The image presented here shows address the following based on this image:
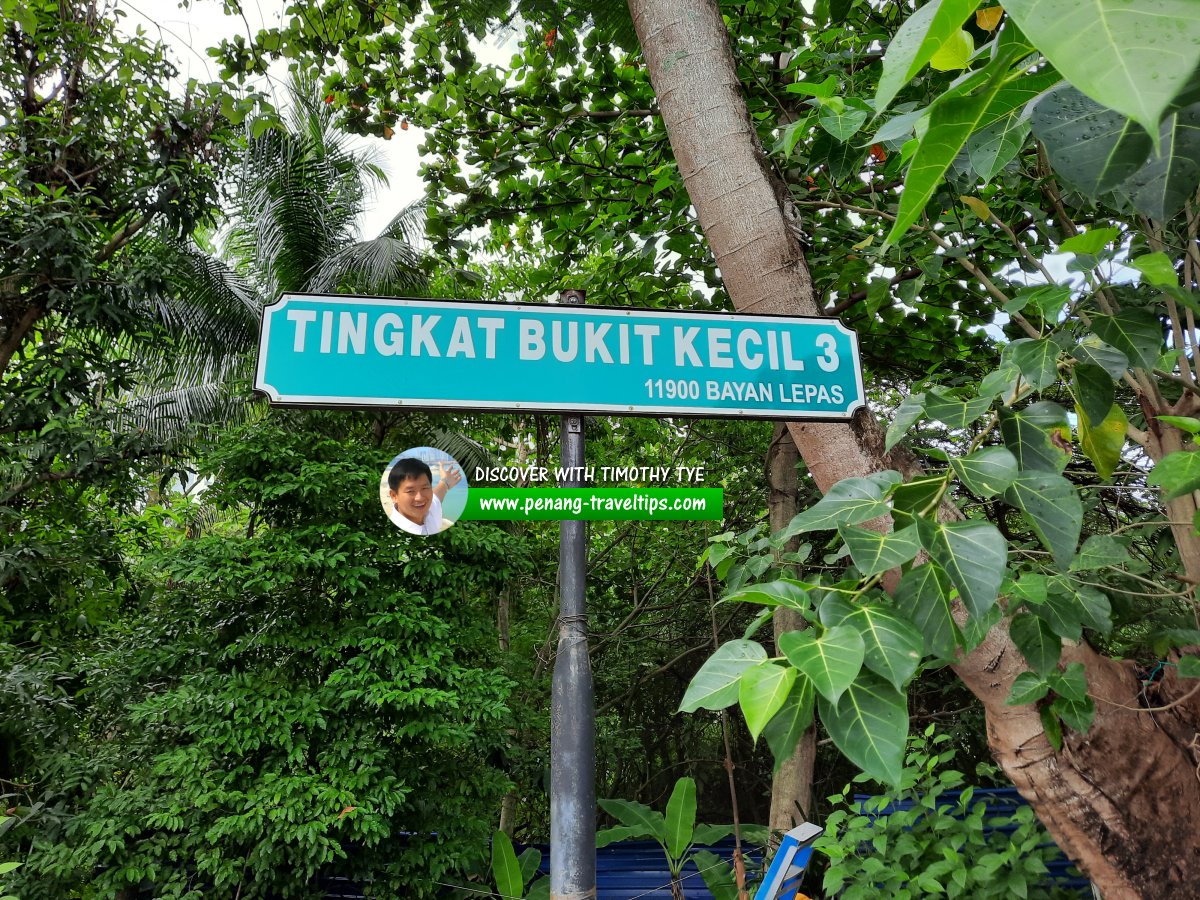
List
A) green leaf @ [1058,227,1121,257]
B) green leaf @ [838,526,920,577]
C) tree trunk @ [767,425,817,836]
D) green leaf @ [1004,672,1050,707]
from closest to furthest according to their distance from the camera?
green leaf @ [838,526,920,577]
green leaf @ [1058,227,1121,257]
green leaf @ [1004,672,1050,707]
tree trunk @ [767,425,817,836]

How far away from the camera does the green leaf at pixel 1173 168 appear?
0.55 meters

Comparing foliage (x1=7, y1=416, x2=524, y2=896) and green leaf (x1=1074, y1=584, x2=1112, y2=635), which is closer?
green leaf (x1=1074, y1=584, x2=1112, y2=635)

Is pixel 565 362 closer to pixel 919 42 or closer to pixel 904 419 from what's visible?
pixel 904 419

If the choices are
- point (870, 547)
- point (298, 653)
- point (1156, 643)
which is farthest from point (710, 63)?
point (298, 653)

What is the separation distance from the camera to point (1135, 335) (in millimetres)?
946

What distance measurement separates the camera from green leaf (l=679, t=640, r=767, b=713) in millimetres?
639

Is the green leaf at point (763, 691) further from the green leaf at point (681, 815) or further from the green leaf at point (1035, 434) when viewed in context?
the green leaf at point (681, 815)

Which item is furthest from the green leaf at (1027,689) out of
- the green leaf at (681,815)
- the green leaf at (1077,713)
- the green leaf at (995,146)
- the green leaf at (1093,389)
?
the green leaf at (681,815)

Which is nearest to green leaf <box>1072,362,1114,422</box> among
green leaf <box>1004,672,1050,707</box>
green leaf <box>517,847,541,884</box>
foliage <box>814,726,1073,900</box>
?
green leaf <box>1004,672,1050,707</box>

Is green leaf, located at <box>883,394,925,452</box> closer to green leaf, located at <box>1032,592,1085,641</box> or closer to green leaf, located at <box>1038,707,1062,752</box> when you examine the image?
green leaf, located at <box>1032,592,1085,641</box>

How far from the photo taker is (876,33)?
311 centimetres

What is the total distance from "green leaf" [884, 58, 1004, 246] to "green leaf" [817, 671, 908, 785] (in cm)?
36

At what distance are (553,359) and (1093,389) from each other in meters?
0.86

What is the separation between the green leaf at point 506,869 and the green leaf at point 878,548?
3490 millimetres
